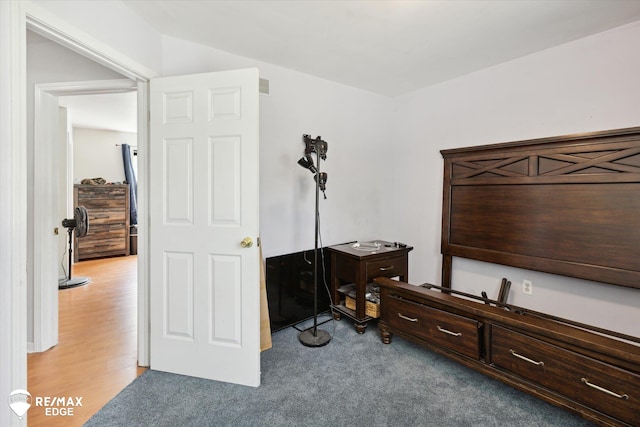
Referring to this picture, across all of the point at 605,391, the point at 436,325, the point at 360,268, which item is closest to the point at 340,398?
the point at 436,325

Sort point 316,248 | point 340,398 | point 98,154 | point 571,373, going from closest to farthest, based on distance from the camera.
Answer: point 571,373, point 340,398, point 316,248, point 98,154

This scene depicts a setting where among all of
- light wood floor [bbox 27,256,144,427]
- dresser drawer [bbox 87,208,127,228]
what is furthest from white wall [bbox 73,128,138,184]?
light wood floor [bbox 27,256,144,427]

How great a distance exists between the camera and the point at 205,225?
6.38 feet

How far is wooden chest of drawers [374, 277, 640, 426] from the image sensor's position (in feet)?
4.64

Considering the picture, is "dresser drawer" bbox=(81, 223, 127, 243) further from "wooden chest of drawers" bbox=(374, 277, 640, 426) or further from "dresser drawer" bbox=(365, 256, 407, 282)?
"wooden chest of drawers" bbox=(374, 277, 640, 426)

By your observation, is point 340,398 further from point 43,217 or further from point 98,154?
point 98,154

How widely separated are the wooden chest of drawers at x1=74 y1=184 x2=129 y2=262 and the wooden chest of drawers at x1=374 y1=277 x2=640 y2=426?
5.60 metres

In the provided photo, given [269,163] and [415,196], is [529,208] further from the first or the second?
[269,163]

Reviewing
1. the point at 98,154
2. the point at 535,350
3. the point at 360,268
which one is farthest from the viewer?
the point at 98,154

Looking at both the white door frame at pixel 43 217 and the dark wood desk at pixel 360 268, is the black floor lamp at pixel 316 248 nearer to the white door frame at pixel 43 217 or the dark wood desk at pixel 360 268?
the dark wood desk at pixel 360 268

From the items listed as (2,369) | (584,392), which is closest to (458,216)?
(584,392)

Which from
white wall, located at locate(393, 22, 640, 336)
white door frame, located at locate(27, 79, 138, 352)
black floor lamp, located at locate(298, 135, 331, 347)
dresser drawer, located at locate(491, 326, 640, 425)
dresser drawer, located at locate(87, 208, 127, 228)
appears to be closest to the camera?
dresser drawer, located at locate(491, 326, 640, 425)

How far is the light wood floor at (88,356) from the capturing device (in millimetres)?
1795

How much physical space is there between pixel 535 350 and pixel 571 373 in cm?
17
